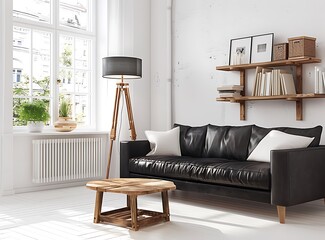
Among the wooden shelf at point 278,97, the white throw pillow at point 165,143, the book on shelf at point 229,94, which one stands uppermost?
the book on shelf at point 229,94

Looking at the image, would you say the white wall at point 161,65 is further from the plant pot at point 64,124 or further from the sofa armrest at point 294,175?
the sofa armrest at point 294,175

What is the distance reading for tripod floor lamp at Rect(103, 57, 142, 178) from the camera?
18.5 feet

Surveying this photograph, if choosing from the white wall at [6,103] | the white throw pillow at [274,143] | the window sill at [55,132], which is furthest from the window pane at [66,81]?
the white throw pillow at [274,143]

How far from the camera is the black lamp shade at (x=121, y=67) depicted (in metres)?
5.62

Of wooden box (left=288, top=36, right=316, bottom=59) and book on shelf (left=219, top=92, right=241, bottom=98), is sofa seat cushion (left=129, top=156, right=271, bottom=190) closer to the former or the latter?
book on shelf (left=219, top=92, right=241, bottom=98)

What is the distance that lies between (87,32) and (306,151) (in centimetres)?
370

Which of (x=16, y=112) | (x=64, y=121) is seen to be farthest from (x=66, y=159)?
(x=16, y=112)

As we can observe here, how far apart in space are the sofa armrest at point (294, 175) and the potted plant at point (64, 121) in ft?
9.70

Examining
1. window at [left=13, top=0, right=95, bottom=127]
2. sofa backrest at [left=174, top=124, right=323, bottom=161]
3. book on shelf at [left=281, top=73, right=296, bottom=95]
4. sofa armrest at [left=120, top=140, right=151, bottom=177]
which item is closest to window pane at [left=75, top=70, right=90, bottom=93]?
window at [left=13, top=0, right=95, bottom=127]

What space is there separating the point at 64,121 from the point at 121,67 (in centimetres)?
103

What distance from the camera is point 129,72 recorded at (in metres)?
5.66

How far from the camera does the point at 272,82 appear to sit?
15.8 ft

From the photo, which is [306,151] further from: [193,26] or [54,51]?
[54,51]

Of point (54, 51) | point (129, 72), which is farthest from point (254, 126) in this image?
point (54, 51)
